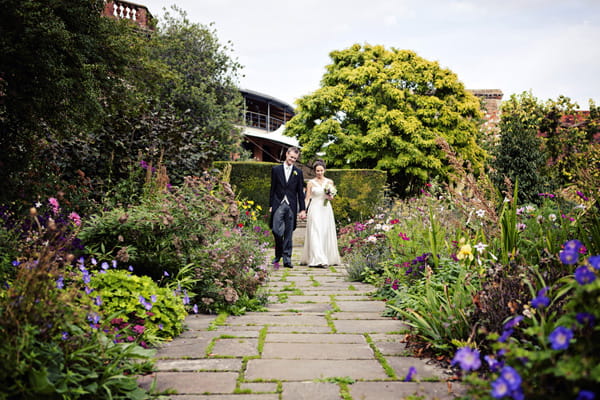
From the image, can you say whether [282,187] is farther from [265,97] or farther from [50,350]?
[265,97]

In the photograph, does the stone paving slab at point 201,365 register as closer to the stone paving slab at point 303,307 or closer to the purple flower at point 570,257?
the stone paving slab at point 303,307

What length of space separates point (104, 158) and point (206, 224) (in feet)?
11.3

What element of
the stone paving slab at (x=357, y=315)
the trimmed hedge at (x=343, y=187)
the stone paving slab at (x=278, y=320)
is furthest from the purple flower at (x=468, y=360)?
the trimmed hedge at (x=343, y=187)

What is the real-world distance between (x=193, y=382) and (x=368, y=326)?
167cm

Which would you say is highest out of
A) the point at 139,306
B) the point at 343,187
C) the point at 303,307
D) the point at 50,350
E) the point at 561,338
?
the point at 343,187

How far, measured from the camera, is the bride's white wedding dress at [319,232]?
748 centimetres

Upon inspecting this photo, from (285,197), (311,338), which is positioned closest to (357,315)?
(311,338)

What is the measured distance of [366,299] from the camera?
4.60 meters

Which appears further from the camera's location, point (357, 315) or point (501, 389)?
point (357, 315)

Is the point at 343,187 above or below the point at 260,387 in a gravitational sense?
above

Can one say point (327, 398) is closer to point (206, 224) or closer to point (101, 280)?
point (101, 280)

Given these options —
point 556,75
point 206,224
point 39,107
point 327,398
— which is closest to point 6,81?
point 39,107

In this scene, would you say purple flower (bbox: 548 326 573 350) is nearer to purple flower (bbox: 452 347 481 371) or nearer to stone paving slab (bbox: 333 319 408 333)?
purple flower (bbox: 452 347 481 371)

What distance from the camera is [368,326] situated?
3484 mm
